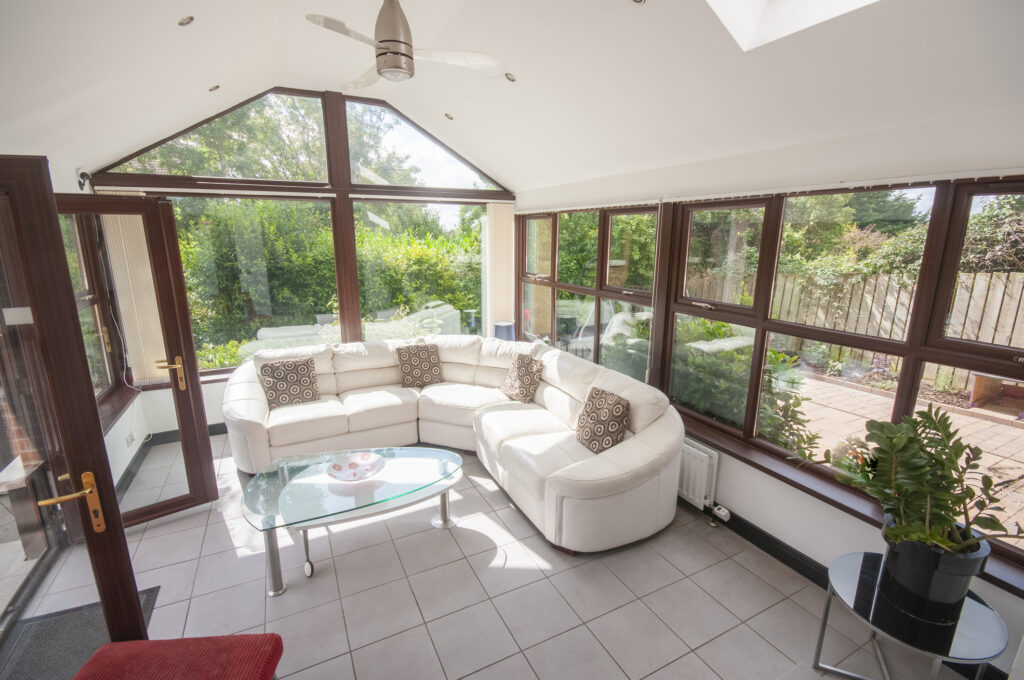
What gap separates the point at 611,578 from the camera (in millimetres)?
2730

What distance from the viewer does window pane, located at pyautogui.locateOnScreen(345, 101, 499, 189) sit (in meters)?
4.80

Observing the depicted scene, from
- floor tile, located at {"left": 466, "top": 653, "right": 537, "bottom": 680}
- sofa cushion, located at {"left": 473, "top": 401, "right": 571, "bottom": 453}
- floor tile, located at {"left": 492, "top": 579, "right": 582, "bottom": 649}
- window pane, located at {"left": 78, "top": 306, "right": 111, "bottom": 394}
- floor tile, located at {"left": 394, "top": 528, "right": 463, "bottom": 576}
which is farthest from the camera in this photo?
sofa cushion, located at {"left": 473, "top": 401, "right": 571, "bottom": 453}

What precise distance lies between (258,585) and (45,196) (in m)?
2.20

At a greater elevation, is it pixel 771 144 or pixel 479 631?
pixel 771 144

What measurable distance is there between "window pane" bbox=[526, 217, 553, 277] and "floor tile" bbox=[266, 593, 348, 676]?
3.86 m

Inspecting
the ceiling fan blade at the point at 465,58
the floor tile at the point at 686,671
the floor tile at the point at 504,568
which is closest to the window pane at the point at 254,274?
the ceiling fan blade at the point at 465,58

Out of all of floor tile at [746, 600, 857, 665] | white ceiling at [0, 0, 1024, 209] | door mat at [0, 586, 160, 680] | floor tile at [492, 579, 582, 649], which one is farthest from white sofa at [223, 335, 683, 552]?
white ceiling at [0, 0, 1024, 209]

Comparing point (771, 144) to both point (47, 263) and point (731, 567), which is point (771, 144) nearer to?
point (731, 567)

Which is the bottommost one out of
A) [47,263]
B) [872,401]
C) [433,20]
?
[872,401]

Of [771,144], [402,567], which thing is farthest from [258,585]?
[771,144]

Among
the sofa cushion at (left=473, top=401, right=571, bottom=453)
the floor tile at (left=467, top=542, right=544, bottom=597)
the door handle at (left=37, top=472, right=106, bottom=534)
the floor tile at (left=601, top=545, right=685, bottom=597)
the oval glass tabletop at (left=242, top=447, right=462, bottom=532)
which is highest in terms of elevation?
the door handle at (left=37, top=472, right=106, bottom=534)

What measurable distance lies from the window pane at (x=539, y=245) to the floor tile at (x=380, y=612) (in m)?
3.62

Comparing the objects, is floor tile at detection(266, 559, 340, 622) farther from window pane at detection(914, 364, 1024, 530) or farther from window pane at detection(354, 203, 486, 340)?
window pane at detection(914, 364, 1024, 530)

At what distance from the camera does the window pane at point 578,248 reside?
15.0 feet
